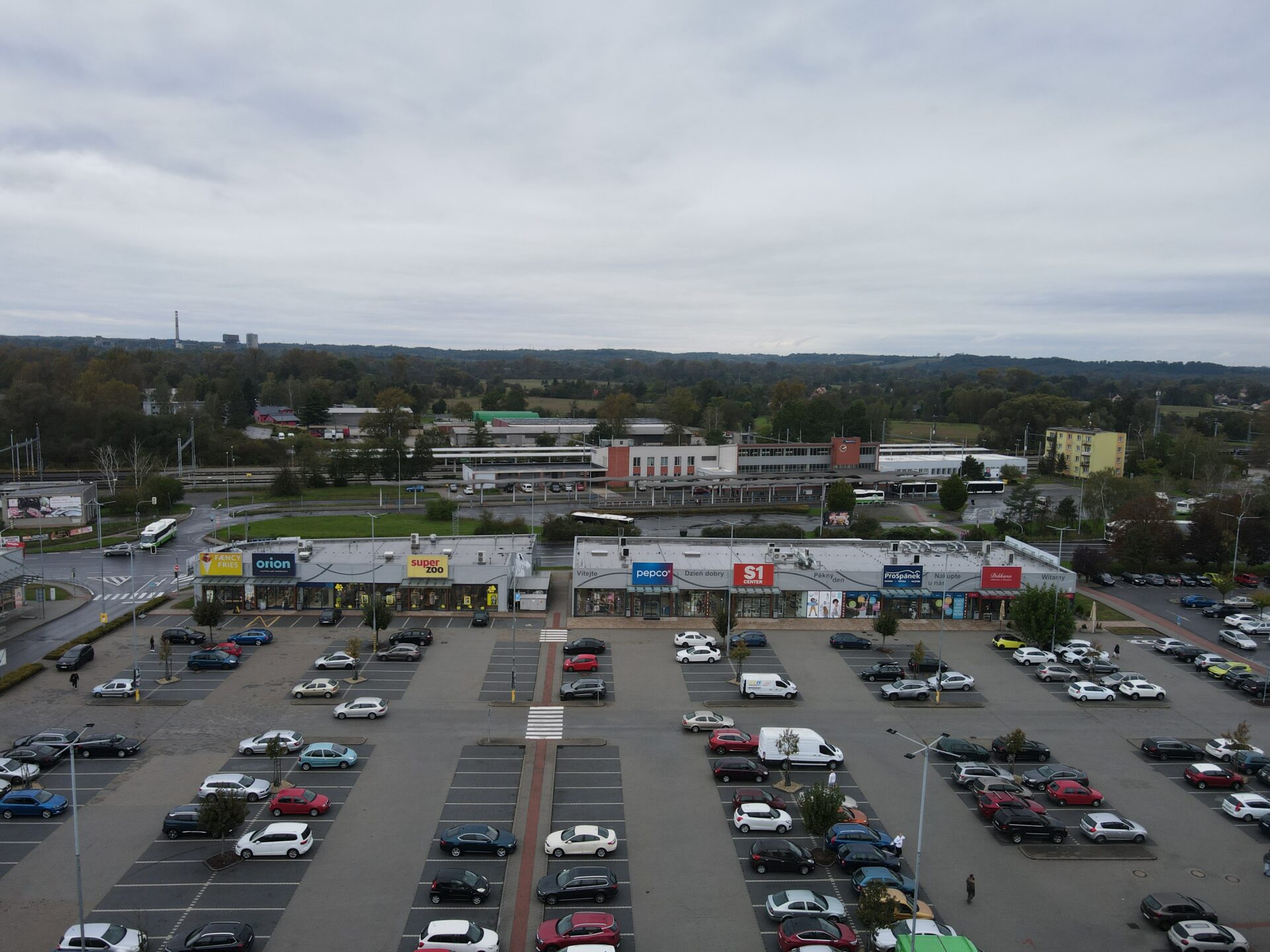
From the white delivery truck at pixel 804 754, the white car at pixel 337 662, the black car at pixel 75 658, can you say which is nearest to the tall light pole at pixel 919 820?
the white delivery truck at pixel 804 754

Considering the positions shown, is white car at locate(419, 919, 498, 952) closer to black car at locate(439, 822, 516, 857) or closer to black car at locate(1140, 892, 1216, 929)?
black car at locate(439, 822, 516, 857)

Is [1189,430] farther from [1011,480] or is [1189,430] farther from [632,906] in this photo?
[632,906]

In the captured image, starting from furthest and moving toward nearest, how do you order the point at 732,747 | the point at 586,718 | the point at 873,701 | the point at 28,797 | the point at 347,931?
1. the point at 873,701
2. the point at 586,718
3. the point at 732,747
4. the point at 28,797
5. the point at 347,931

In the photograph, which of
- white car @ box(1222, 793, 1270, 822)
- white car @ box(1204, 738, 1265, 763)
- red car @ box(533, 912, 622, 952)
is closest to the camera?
red car @ box(533, 912, 622, 952)

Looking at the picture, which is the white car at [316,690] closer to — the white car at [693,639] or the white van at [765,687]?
the white car at [693,639]

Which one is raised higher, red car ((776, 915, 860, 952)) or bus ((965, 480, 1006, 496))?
bus ((965, 480, 1006, 496))

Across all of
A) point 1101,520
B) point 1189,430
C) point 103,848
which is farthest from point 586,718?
point 1189,430

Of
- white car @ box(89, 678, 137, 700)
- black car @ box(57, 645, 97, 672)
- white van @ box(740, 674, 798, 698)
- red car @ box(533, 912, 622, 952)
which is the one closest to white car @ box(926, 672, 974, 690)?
white van @ box(740, 674, 798, 698)
